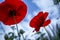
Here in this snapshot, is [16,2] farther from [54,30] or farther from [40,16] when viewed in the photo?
[54,30]

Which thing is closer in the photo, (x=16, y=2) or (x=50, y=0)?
(x=16, y=2)

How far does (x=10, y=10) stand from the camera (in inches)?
43.4

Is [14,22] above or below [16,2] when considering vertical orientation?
below

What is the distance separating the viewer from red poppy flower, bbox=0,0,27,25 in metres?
1.10

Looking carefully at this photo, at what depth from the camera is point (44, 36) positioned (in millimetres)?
1165

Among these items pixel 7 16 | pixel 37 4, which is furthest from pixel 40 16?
pixel 7 16

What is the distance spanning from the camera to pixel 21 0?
44.5 inches

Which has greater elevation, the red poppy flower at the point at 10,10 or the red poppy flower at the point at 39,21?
the red poppy flower at the point at 10,10

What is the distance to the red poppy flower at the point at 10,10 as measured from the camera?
3.60 ft

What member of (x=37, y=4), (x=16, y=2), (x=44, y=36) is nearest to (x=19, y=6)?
(x=16, y=2)

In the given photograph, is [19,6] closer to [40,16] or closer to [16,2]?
[16,2]

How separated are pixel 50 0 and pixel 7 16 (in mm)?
310

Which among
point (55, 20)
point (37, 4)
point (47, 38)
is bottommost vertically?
point (47, 38)

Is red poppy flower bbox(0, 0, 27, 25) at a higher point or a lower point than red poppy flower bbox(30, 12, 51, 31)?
higher
